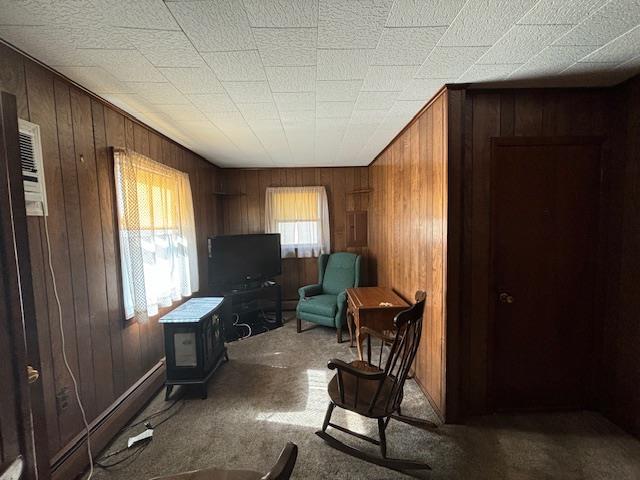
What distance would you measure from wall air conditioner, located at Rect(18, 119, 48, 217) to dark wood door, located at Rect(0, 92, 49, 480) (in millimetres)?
610

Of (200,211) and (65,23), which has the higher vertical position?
(65,23)

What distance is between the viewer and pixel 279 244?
4012 millimetres

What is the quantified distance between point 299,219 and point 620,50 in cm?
352

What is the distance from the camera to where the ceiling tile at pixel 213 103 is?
1796mm

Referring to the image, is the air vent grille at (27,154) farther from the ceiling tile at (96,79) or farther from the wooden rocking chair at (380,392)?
the wooden rocking chair at (380,392)

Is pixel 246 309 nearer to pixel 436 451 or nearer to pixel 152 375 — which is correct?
pixel 152 375

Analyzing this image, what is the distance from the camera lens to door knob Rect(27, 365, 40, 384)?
854mm

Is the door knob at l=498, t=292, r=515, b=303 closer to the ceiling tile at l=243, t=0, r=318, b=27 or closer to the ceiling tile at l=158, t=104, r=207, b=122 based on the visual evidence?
the ceiling tile at l=243, t=0, r=318, b=27

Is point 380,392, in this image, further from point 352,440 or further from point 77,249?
point 77,249

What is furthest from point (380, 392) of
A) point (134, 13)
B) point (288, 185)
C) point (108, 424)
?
point (288, 185)

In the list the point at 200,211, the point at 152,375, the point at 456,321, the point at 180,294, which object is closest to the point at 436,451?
the point at 456,321

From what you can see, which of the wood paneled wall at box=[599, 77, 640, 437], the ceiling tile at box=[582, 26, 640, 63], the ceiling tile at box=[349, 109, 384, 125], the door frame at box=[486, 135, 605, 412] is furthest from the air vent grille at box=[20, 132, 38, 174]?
the wood paneled wall at box=[599, 77, 640, 437]

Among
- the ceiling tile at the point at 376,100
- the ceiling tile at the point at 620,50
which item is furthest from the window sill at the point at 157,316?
the ceiling tile at the point at 620,50

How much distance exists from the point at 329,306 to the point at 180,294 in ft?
5.61
